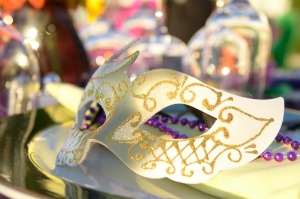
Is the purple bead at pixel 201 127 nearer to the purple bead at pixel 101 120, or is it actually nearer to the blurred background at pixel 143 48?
the purple bead at pixel 101 120

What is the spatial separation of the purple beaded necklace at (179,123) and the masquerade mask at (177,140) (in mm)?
29

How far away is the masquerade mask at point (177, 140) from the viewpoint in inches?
12.3

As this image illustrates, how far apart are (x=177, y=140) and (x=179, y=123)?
9 cm

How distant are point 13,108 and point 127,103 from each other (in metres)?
0.31

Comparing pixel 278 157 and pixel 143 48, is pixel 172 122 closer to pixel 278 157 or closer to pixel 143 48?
pixel 278 157

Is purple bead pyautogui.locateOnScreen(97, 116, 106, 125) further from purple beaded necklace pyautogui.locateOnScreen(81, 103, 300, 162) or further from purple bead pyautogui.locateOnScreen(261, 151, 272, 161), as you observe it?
purple bead pyautogui.locateOnScreen(261, 151, 272, 161)

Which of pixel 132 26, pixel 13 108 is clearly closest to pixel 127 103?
pixel 13 108

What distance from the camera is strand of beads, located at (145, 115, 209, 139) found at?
0.38m

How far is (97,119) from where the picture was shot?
0.45 m

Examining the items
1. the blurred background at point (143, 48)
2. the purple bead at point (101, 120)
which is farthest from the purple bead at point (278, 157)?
the blurred background at point (143, 48)

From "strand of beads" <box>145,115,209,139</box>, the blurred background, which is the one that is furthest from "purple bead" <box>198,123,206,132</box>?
the blurred background

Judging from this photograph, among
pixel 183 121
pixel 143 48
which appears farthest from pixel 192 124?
pixel 143 48

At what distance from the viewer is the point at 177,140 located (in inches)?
12.7

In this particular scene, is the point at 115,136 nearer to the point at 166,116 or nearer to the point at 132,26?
the point at 166,116
